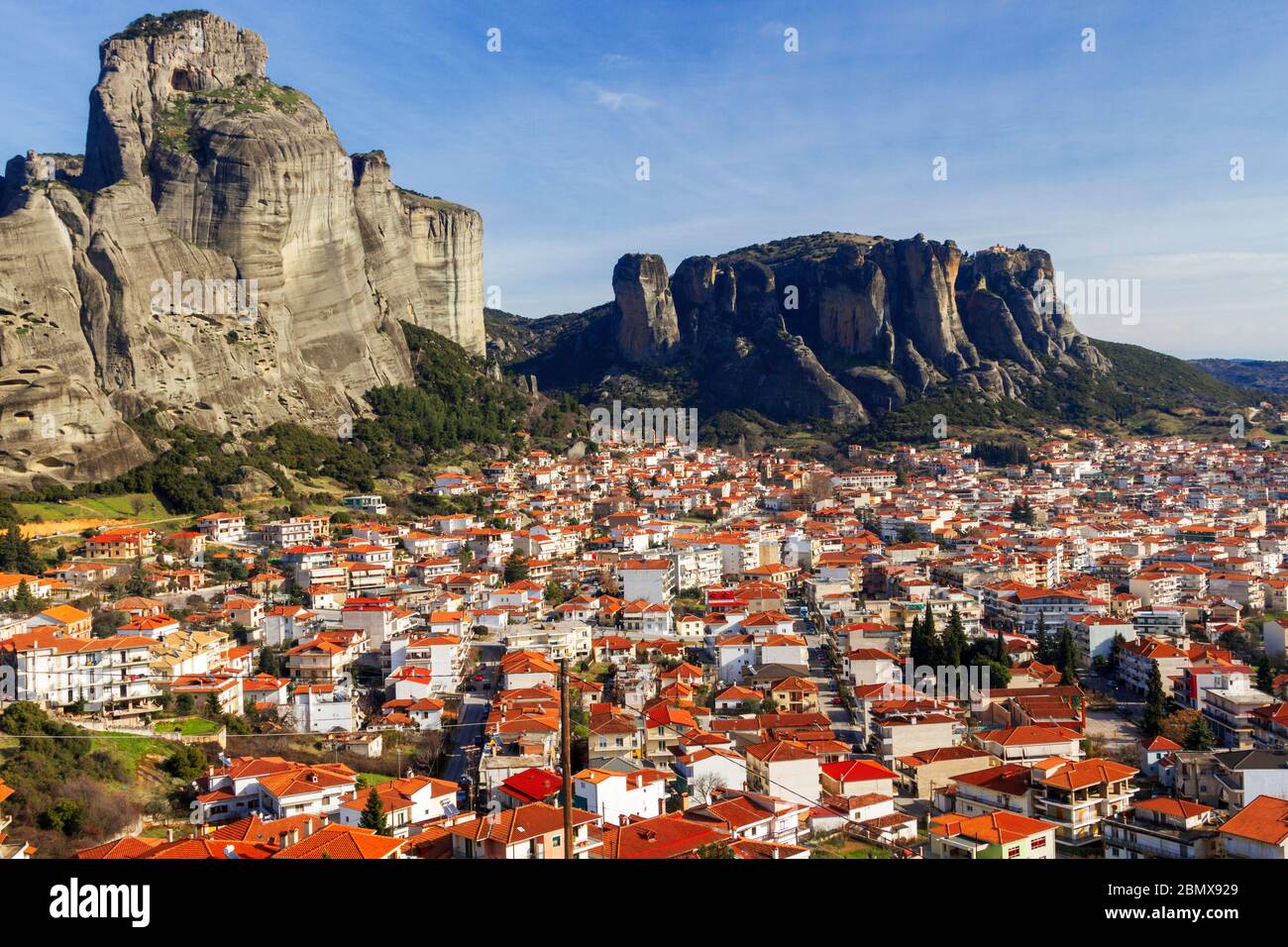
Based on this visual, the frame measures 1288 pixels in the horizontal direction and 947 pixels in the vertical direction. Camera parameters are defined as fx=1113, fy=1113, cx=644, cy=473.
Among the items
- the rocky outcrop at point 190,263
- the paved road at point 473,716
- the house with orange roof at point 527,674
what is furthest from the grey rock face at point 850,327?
the house with orange roof at point 527,674

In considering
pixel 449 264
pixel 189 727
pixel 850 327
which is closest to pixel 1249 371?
pixel 850 327

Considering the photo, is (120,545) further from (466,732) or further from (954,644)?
(954,644)

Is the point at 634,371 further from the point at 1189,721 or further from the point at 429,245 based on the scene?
the point at 1189,721

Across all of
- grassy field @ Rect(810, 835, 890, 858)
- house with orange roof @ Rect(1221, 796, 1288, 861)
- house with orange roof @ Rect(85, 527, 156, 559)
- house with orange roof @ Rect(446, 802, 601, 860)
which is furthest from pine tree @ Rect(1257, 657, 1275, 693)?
house with orange roof @ Rect(85, 527, 156, 559)

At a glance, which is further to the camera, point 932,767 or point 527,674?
point 527,674

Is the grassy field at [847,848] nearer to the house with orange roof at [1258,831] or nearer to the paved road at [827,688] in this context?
the house with orange roof at [1258,831]

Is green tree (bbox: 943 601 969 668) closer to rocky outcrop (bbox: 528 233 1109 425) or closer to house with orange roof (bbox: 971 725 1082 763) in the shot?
house with orange roof (bbox: 971 725 1082 763)

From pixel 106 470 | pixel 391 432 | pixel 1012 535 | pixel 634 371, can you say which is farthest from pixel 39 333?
pixel 634 371
